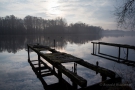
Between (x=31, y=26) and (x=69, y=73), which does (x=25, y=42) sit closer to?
(x=69, y=73)

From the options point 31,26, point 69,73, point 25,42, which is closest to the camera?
point 69,73

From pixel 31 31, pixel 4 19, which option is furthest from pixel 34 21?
pixel 4 19

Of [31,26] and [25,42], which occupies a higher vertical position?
[31,26]

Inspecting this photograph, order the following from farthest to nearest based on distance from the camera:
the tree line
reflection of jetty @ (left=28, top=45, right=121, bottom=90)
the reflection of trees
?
1. the tree line
2. the reflection of trees
3. reflection of jetty @ (left=28, top=45, right=121, bottom=90)

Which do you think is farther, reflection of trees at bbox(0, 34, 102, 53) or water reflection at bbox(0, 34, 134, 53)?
reflection of trees at bbox(0, 34, 102, 53)

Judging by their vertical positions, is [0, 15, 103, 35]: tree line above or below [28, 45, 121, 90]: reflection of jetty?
above

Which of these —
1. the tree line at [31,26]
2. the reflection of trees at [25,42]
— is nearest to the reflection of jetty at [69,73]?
the reflection of trees at [25,42]

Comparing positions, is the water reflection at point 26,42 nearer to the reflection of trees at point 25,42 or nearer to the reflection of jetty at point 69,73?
the reflection of trees at point 25,42

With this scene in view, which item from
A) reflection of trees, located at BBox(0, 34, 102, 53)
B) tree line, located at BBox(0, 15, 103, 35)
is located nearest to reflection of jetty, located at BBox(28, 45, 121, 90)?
reflection of trees, located at BBox(0, 34, 102, 53)

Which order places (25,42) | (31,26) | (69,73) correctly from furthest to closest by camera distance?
(31,26), (25,42), (69,73)

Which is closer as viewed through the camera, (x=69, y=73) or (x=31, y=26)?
(x=69, y=73)

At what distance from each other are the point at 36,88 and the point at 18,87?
125 centimetres

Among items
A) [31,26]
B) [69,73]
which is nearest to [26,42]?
[69,73]

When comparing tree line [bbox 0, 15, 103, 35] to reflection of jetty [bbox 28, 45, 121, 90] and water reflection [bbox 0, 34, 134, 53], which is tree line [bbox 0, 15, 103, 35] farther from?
reflection of jetty [bbox 28, 45, 121, 90]
